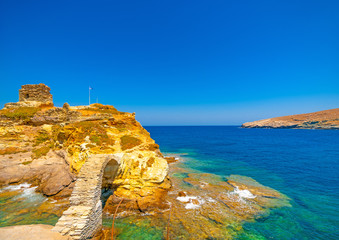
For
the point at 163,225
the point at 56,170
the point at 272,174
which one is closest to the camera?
the point at 163,225

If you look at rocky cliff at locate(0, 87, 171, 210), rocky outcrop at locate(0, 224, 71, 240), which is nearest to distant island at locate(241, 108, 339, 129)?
rocky cliff at locate(0, 87, 171, 210)

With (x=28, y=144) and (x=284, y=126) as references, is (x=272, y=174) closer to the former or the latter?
(x=28, y=144)

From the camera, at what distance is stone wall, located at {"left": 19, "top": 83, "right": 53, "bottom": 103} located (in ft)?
105

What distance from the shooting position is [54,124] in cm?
2975

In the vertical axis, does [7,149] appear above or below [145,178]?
above

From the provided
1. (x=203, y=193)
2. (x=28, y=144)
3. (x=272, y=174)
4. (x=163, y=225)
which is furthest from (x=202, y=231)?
(x=28, y=144)

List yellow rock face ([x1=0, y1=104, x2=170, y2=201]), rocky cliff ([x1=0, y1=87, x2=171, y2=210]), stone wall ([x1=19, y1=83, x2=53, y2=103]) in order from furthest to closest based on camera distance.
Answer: stone wall ([x1=19, y1=83, x2=53, y2=103])
yellow rock face ([x1=0, y1=104, x2=170, y2=201])
rocky cliff ([x1=0, y1=87, x2=171, y2=210])

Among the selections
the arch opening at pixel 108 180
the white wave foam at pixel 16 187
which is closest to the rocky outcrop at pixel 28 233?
the arch opening at pixel 108 180

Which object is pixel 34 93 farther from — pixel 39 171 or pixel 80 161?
pixel 80 161

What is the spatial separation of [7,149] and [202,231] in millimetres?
28801

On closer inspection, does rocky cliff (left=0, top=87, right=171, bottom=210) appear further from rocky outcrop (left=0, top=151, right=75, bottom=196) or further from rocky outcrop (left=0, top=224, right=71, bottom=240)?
rocky outcrop (left=0, top=224, right=71, bottom=240)

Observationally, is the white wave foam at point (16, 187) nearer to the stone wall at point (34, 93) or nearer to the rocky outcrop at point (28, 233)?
the rocky outcrop at point (28, 233)

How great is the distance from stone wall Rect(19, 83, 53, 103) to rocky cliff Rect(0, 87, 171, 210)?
2.62 m

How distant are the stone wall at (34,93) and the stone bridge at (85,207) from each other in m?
29.3
